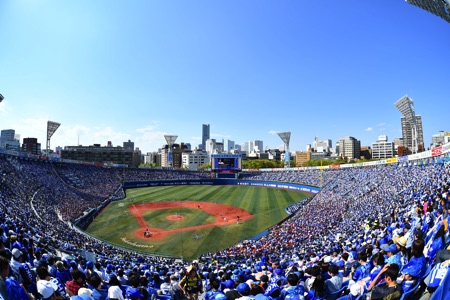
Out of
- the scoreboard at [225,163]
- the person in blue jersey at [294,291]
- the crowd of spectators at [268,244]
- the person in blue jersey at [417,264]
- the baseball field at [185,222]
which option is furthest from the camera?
the scoreboard at [225,163]

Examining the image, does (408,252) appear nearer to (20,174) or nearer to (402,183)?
(402,183)

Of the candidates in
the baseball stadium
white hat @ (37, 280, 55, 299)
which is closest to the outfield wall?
the baseball stadium

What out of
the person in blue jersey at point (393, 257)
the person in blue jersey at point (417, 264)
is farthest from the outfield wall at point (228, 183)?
the person in blue jersey at point (417, 264)

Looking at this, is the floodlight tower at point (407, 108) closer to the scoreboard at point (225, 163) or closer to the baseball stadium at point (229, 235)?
the baseball stadium at point (229, 235)

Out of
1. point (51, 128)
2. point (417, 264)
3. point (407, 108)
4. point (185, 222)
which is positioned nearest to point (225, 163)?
point (185, 222)

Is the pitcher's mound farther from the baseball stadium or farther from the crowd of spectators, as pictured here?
the crowd of spectators

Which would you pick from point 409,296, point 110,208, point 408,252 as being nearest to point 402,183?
point 408,252

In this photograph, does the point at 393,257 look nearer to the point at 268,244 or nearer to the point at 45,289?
the point at 45,289
